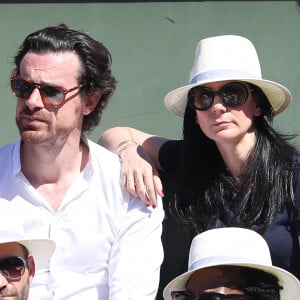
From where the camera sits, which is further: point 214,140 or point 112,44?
point 112,44

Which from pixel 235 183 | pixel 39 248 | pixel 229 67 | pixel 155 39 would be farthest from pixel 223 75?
pixel 155 39

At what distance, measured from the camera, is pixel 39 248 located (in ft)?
9.29

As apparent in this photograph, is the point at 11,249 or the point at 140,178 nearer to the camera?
the point at 11,249

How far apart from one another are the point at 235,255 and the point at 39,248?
0.64 meters

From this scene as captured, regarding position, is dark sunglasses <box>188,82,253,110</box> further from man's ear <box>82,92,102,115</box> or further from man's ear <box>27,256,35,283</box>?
man's ear <box>27,256,35,283</box>

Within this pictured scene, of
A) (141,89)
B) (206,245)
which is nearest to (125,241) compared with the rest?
(206,245)

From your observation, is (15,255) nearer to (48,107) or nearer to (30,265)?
(30,265)

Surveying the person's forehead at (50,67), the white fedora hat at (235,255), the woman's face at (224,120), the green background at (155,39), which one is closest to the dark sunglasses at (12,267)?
the white fedora hat at (235,255)

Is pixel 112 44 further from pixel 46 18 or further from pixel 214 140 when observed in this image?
pixel 214 140

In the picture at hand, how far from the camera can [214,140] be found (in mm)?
3451

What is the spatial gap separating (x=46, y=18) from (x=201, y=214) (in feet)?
5.03

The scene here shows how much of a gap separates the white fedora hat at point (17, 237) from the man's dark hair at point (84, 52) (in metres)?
0.78

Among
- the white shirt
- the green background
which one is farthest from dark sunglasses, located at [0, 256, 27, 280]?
the green background

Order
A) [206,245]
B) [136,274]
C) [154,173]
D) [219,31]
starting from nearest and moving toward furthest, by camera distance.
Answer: [206,245]
[136,274]
[154,173]
[219,31]
